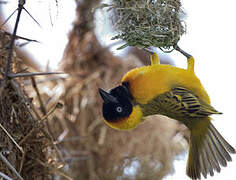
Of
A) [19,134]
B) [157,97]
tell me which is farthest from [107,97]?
[19,134]

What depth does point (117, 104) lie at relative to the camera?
2.70 m

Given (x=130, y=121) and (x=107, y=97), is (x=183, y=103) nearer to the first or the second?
(x=130, y=121)

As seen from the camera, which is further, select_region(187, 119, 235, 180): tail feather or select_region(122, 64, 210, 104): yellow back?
select_region(187, 119, 235, 180): tail feather

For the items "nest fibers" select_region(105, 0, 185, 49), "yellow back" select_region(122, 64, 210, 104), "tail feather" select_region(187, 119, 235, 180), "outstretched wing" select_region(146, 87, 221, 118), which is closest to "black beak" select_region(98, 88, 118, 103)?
"yellow back" select_region(122, 64, 210, 104)

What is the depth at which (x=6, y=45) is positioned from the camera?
8.20ft

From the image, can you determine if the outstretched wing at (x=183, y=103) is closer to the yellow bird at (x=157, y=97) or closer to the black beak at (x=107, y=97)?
the yellow bird at (x=157, y=97)

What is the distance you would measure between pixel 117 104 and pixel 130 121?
15 centimetres

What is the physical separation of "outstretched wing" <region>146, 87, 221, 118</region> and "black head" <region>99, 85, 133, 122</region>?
0.59 ft

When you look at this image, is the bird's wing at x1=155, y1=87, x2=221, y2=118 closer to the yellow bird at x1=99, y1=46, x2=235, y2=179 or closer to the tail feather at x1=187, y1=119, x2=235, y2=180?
the yellow bird at x1=99, y1=46, x2=235, y2=179

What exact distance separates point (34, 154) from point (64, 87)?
1524 millimetres

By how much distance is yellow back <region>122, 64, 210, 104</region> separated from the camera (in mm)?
2646

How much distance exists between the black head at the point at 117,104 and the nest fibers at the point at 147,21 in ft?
1.58

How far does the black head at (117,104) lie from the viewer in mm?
2660

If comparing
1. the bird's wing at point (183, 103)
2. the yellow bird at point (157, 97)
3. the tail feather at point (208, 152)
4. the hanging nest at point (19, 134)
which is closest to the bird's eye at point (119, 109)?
the yellow bird at point (157, 97)
